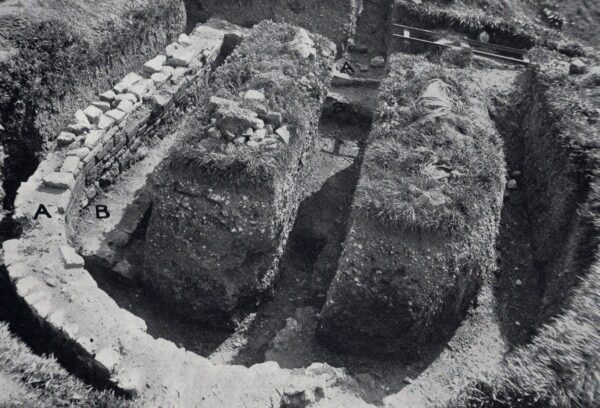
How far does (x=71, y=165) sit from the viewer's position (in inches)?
237

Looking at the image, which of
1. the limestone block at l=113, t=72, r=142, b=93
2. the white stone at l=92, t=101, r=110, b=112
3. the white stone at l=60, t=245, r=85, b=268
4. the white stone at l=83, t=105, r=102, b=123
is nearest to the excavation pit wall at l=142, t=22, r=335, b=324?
the white stone at l=60, t=245, r=85, b=268

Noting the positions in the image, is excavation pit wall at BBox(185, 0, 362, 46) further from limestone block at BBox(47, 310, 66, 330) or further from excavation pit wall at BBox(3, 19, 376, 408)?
limestone block at BBox(47, 310, 66, 330)

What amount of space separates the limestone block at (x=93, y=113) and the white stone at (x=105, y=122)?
7 cm

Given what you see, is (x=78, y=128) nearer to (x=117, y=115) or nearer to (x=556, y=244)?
(x=117, y=115)

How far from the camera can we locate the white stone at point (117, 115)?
269 inches

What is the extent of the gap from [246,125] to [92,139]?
2087 millimetres

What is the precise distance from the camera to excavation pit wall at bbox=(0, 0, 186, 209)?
21.3 ft

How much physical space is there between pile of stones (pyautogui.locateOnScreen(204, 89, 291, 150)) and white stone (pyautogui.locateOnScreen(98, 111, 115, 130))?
1.58 meters

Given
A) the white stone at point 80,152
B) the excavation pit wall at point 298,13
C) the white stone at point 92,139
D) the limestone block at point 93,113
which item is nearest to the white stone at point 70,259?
the white stone at point 80,152

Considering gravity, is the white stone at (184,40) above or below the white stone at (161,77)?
above

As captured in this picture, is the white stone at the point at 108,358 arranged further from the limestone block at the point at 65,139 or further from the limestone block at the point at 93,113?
the limestone block at the point at 93,113

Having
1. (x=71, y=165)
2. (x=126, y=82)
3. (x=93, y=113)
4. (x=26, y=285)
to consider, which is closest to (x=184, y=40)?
(x=126, y=82)

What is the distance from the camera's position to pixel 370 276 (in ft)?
16.7

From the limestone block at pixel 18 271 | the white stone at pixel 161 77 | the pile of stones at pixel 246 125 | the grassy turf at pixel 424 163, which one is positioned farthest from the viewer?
the white stone at pixel 161 77
